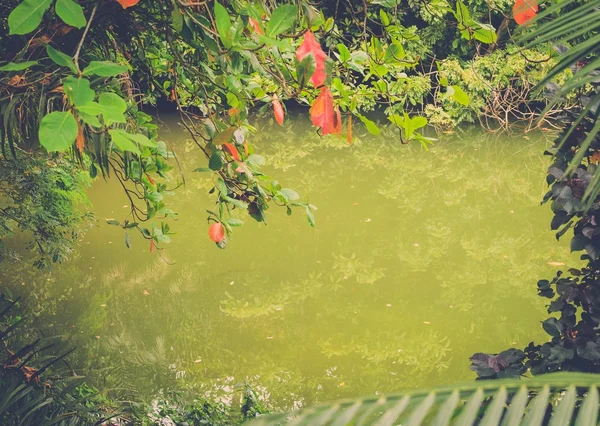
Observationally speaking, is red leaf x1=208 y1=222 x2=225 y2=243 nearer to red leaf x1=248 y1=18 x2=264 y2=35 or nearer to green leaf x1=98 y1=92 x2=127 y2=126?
red leaf x1=248 y1=18 x2=264 y2=35

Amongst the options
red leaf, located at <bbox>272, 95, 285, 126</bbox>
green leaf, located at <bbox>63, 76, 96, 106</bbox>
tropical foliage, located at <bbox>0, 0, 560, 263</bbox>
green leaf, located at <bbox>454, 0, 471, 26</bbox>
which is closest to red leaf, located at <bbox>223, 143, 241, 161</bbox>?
tropical foliage, located at <bbox>0, 0, 560, 263</bbox>

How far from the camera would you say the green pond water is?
4.50 m

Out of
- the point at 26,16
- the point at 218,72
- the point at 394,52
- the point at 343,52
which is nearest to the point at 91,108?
the point at 26,16

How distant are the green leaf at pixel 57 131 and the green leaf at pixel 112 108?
0.07 meters

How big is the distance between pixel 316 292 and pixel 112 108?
14.9ft

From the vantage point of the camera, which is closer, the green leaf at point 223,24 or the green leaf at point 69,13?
the green leaf at point 69,13

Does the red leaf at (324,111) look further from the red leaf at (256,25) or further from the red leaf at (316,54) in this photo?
the red leaf at (256,25)

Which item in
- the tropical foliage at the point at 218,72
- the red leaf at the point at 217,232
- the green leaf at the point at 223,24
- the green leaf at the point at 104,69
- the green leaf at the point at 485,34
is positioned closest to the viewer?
the green leaf at the point at 104,69

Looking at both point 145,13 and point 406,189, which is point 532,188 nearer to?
point 406,189

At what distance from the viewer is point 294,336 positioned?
16.2ft

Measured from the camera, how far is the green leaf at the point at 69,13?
4.11 ft

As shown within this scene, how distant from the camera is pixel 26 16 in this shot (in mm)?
1194

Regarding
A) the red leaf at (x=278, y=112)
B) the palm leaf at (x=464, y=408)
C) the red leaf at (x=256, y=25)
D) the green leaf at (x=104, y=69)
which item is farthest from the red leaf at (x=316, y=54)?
the palm leaf at (x=464, y=408)

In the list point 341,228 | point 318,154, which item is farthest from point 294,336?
point 318,154
